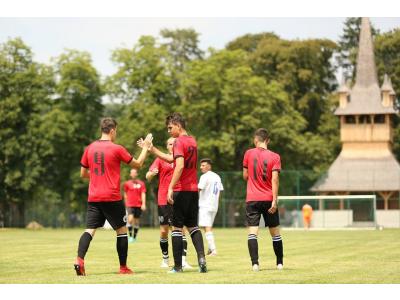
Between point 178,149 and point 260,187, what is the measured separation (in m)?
1.61

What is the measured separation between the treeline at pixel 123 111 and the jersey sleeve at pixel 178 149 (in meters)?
Answer: 45.4

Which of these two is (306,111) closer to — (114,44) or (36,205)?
(114,44)

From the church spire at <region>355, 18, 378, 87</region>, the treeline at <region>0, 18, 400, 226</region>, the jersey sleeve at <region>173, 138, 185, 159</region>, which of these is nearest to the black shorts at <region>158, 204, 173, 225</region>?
the jersey sleeve at <region>173, 138, 185, 159</region>

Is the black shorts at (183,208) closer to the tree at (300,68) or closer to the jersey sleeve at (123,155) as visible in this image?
the jersey sleeve at (123,155)

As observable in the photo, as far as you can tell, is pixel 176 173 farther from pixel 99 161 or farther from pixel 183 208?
pixel 99 161

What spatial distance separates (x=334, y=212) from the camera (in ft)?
176

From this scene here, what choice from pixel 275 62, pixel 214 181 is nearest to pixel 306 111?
pixel 275 62

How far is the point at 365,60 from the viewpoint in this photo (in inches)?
2474

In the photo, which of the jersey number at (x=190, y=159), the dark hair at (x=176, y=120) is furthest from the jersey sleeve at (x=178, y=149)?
the dark hair at (x=176, y=120)

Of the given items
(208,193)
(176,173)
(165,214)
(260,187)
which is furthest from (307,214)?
(176,173)

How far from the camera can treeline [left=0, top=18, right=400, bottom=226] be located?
59344 mm

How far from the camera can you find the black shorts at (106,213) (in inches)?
531

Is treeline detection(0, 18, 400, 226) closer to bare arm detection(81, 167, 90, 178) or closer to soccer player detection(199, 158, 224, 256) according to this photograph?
soccer player detection(199, 158, 224, 256)
